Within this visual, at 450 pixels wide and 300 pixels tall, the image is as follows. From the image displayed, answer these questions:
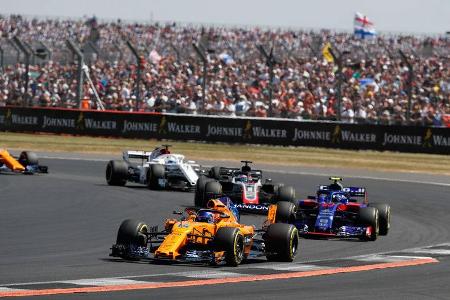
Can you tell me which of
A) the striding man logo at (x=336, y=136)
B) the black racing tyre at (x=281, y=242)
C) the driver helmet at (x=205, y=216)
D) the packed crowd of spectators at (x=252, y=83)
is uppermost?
the packed crowd of spectators at (x=252, y=83)

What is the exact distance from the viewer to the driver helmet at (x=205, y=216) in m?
17.3

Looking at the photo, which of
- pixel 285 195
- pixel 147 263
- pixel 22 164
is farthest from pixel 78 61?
pixel 147 263

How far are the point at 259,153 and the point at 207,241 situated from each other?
86.0ft

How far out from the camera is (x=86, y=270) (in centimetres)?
1549

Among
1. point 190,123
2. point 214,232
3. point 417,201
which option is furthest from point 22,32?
point 214,232

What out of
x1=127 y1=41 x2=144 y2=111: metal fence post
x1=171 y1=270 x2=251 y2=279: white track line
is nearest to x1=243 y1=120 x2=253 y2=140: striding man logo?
x1=127 y1=41 x2=144 y2=111: metal fence post

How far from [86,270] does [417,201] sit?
14927mm

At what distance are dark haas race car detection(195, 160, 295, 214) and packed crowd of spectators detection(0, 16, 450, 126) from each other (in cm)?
A: 1916

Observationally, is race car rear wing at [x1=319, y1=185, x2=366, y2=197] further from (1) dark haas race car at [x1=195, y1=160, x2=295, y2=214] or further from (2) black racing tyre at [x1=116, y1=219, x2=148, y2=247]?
(2) black racing tyre at [x1=116, y1=219, x2=148, y2=247]

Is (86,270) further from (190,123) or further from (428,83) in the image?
(428,83)

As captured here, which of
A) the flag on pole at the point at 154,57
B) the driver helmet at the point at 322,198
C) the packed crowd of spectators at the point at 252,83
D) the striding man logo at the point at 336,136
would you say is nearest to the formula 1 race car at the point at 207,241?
A: the driver helmet at the point at 322,198

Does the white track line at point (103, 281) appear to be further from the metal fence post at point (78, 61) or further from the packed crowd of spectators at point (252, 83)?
the metal fence post at point (78, 61)

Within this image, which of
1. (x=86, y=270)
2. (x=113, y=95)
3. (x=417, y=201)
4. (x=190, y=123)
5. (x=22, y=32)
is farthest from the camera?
(x=22, y=32)

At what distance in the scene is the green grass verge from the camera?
1581 inches
